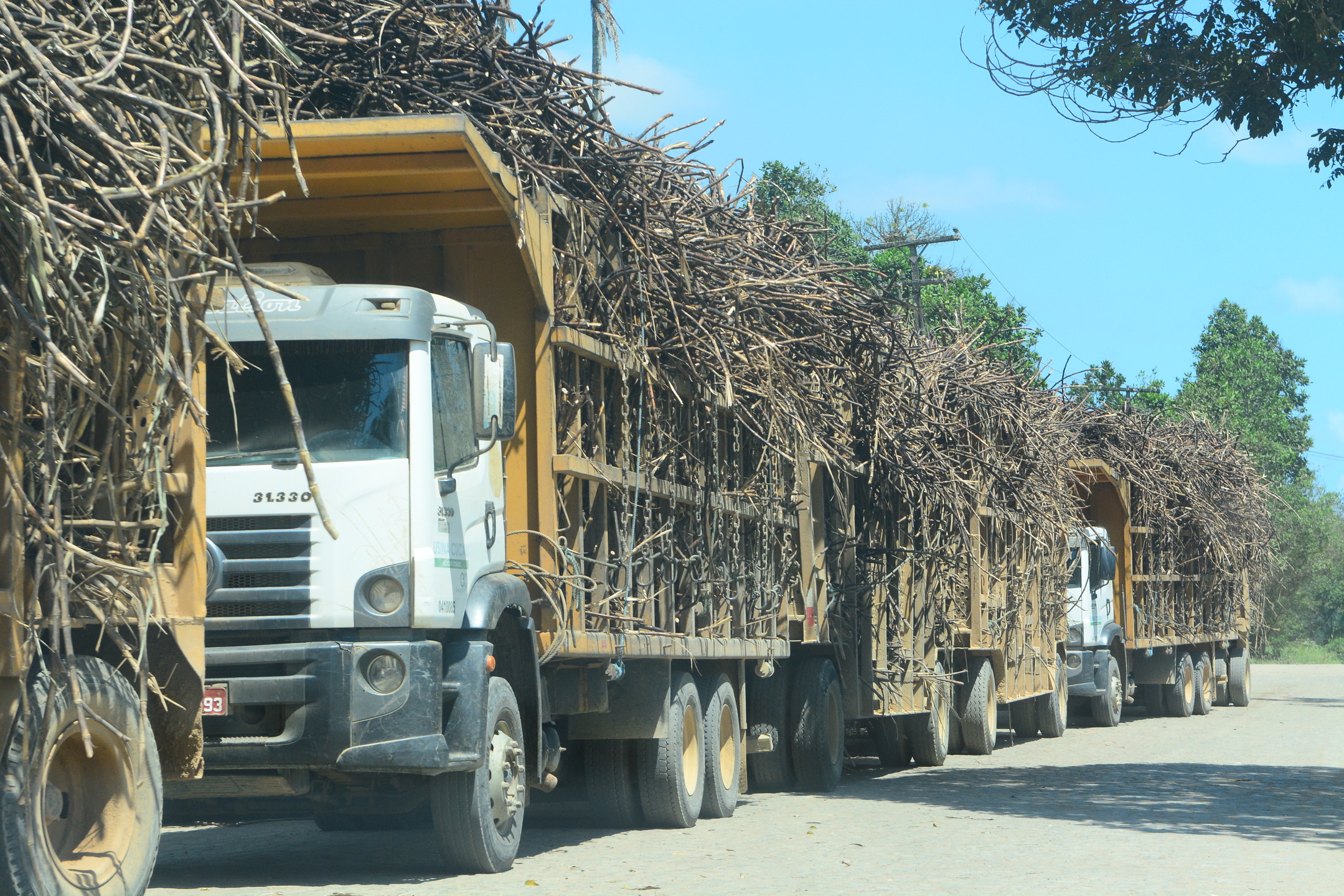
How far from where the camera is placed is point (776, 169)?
178 feet

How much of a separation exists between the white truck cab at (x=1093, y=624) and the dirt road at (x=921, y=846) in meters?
6.33

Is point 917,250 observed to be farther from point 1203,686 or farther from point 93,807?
point 93,807

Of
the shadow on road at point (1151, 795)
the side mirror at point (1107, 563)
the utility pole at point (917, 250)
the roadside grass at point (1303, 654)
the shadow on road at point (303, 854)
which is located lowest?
the roadside grass at point (1303, 654)

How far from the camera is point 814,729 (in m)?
14.1

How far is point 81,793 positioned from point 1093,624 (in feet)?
61.9

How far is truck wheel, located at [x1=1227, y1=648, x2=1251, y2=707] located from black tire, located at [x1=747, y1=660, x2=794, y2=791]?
1885 centimetres

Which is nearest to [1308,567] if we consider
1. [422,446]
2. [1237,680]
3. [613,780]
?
[1237,680]

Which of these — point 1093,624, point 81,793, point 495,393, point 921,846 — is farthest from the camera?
point 1093,624

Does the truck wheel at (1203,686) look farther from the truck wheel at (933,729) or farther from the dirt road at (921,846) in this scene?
the truck wheel at (933,729)

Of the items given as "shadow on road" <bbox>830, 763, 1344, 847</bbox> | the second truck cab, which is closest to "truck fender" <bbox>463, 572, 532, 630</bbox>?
"shadow on road" <bbox>830, 763, 1344, 847</bbox>

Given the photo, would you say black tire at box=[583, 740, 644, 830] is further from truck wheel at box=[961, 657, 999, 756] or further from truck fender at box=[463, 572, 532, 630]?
truck wheel at box=[961, 657, 999, 756]

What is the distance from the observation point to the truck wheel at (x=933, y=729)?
16.9 m

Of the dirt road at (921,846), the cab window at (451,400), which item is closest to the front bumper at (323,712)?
the dirt road at (921,846)

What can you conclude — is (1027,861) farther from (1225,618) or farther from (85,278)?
(1225,618)
